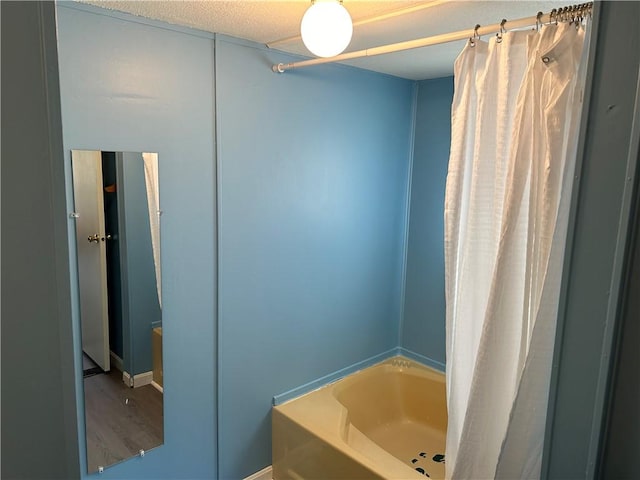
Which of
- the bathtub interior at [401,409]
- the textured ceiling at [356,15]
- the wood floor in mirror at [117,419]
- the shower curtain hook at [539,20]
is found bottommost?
the bathtub interior at [401,409]

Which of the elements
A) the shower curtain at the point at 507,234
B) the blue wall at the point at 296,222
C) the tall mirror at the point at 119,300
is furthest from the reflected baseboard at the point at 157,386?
the shower curtain at the point at 507,234

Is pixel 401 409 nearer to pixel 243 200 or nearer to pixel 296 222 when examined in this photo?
pixel 296 222

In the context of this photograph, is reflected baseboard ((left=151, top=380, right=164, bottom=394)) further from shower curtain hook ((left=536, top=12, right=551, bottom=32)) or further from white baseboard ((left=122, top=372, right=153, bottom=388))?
shower curtain hook ((left=536, top=12, right=551, bottom=32))

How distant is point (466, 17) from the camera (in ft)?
5.89

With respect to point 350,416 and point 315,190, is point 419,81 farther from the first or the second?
point 350,416

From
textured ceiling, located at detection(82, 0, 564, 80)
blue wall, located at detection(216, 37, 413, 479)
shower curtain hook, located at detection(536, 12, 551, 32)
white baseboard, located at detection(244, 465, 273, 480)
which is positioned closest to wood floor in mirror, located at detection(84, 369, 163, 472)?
blue wall, located at detection(216, 37, 413, 479)

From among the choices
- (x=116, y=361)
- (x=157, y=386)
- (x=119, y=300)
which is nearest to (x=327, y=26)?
(x=119, y=300)

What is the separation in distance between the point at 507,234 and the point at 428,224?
1.75 metres

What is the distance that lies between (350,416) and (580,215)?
2.48m

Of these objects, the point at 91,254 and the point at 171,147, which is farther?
the point at 171,147

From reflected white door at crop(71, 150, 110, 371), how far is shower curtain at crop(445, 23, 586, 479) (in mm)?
1362

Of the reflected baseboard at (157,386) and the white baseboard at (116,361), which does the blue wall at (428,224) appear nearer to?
the reflected baseboard at (157,386)

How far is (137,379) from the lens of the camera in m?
2.15

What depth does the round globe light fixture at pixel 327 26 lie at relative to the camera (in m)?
1.48
